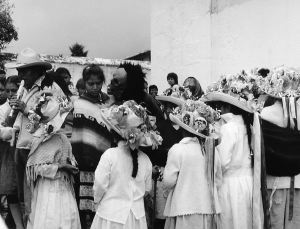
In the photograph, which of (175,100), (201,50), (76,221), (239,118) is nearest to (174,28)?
(201,50)

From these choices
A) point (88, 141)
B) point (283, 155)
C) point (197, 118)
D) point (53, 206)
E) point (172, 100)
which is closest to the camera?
point (53, 206)

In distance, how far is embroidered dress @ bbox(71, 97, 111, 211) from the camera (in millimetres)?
6219

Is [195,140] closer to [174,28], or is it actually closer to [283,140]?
[283,140]

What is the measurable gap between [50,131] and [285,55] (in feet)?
18.7

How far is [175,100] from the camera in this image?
7.00 meters

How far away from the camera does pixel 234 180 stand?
19.6 feet

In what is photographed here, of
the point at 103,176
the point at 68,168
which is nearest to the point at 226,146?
the point at 103,176

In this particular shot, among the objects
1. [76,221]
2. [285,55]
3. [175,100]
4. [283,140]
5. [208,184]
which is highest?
[285,55]

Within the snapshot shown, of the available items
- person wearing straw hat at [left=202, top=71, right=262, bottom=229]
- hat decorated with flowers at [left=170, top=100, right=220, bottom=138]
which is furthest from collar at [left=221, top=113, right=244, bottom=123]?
hat decorated with flowers at [left=170, top=100, right=220, bottom=138]

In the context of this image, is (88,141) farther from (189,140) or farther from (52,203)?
(189,140)

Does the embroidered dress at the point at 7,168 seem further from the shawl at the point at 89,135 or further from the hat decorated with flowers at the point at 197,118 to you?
the hat decorated with flowers at the point at 197,118

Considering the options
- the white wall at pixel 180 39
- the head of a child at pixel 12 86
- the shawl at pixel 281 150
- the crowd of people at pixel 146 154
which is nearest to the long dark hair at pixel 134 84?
the crowd of people at pixel 146 154

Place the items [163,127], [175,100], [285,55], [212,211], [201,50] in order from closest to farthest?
1. [212,211]
2. [163,127]
3. [175,100]
4. [285,55]
5. [201,50]

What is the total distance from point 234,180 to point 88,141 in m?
1.69
